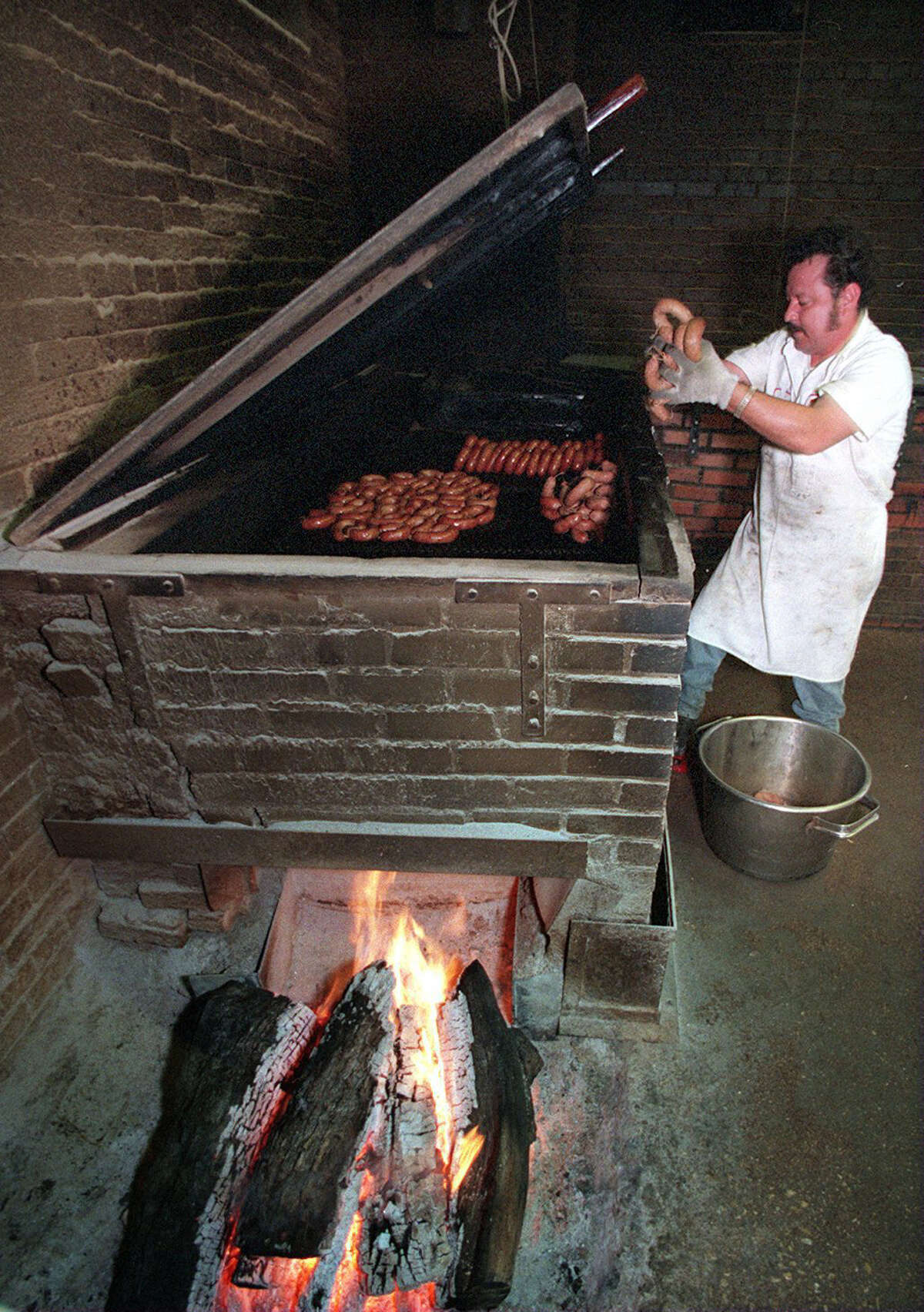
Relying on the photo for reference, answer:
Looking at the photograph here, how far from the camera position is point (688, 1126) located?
2.57m

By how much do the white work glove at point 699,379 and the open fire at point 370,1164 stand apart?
2.57 meters

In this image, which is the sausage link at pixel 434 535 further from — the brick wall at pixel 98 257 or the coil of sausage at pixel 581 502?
the brick wall at pixel 98 257

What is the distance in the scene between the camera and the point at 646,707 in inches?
88.6

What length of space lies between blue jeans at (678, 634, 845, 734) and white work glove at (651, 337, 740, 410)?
133cm

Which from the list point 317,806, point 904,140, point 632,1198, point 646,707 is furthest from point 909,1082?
point 904,140

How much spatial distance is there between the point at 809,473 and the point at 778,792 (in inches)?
65.7

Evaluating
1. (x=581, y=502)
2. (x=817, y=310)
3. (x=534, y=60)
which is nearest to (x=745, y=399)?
(x=817, y=310)

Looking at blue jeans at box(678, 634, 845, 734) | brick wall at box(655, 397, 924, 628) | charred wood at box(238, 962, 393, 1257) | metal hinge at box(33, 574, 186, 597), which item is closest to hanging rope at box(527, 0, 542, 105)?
brick wall at box(655, 397, 924, 628)

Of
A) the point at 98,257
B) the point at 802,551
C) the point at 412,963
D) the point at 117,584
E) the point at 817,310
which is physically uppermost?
the point at 98,257

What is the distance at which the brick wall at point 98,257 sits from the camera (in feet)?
8.10

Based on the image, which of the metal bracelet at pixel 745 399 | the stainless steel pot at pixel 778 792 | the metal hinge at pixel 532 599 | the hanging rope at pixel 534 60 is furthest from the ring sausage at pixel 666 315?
the hanging rope at pixel 534 60

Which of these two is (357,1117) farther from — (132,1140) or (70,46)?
(70,46)

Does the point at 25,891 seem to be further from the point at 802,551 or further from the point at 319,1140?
the point at 802,551

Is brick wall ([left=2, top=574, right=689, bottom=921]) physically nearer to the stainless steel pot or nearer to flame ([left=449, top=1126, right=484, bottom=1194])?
flame ([left=449, top=1126, right=484, bottom=1194])
